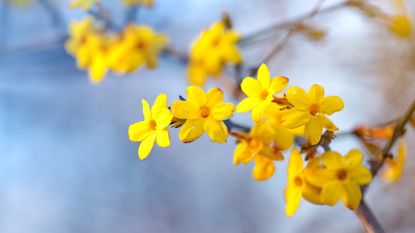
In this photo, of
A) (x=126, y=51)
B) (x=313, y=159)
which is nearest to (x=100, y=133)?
(x=126, y=51)

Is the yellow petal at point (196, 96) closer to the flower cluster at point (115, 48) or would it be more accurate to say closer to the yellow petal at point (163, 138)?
the yellow petal at point (163, 138)

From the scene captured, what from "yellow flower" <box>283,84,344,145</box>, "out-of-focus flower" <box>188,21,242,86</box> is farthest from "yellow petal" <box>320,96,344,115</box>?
"out-of-focus flower" <box>188,21,242,86</box>

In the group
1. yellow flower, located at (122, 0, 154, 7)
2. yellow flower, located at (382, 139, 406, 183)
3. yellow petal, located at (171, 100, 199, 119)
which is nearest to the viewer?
yellow petal, located at (171, 100, 199, 119)

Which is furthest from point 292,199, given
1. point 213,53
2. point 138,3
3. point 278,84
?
point 138,3

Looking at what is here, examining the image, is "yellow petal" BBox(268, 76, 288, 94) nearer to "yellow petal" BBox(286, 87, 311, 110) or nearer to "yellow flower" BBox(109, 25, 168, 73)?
"yellow petal" BBox(286, 87, 311, 110)

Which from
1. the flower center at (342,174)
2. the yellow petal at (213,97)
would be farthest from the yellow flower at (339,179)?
the yellow petal at (213,97)

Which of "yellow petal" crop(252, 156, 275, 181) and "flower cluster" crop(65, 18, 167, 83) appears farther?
"flower cluster" crop(65, 18, 167, 83)
